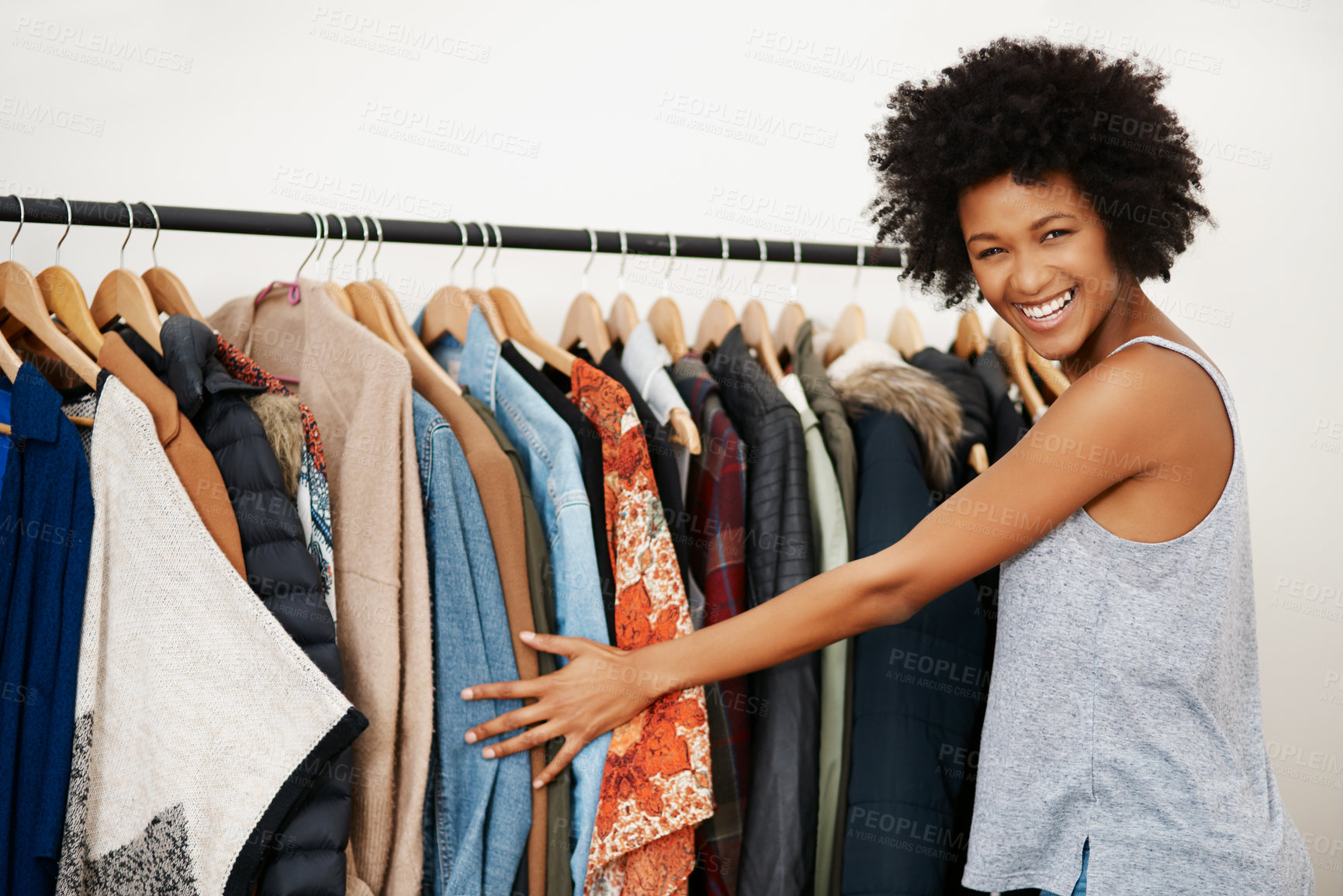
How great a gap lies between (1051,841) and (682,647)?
0.48 metres

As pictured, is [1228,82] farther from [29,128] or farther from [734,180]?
[29,128]

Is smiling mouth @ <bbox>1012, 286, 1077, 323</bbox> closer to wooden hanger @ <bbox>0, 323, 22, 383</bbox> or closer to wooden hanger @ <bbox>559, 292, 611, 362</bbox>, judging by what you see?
wooden hanger @ <bbox>559, 292, 611, 362</bbox>

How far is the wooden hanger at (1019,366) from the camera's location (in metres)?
1.69

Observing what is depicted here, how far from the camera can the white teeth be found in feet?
3.92

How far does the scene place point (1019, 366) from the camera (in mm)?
1729

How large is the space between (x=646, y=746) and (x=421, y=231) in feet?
2.83

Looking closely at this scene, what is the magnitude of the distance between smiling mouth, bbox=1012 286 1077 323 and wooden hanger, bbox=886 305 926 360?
636mm

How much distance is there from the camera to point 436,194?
2051 mm

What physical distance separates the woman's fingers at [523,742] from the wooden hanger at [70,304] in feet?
2.39
